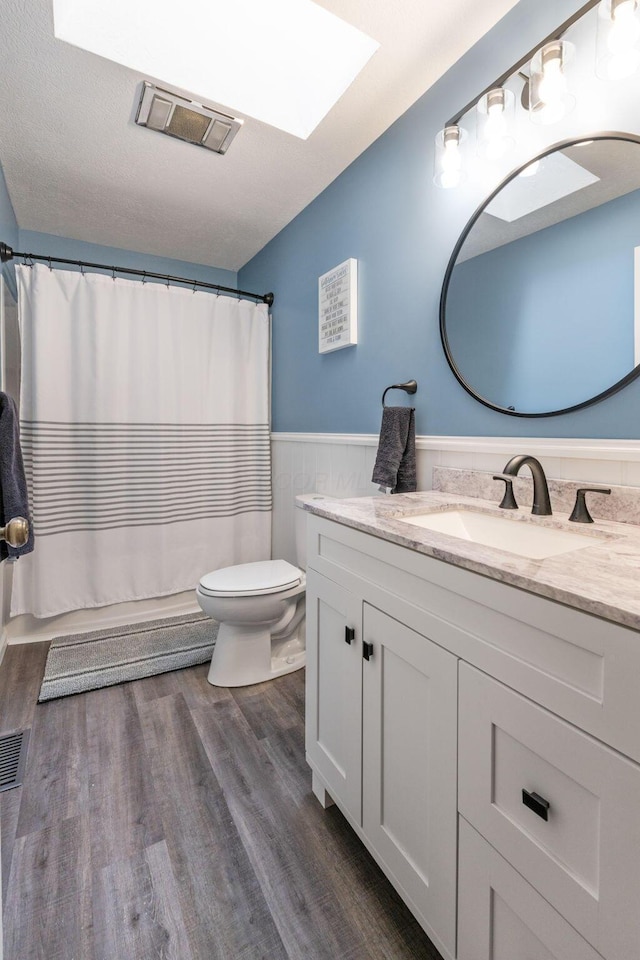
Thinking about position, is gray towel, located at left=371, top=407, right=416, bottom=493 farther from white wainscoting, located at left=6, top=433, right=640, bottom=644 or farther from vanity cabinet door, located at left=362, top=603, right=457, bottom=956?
Result: vanity cabinet door, located at left=362, top=603, right=457, bottom=956

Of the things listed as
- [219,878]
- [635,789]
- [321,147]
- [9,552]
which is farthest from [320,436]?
[635,789]

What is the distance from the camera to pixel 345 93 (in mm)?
1533

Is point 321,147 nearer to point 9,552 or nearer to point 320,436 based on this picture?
point 320,436

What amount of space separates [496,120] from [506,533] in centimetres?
113

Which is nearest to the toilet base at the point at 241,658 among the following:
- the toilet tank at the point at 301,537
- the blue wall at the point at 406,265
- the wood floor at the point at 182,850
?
the wood floor at the point at 182,850

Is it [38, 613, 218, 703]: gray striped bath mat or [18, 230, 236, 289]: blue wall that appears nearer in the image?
[38, 613, 218, 703]: gray striped bath mat

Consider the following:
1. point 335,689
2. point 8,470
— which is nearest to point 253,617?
point 335,689

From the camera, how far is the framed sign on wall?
6.31 feet

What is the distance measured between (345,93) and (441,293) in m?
0.77

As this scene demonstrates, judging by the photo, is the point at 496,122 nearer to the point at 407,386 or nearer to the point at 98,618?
the point at 407,386

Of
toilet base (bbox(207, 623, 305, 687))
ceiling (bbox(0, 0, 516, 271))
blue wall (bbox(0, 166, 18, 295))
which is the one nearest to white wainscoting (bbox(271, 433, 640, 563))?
toilet base (bbox(207, 623, 305, 687))

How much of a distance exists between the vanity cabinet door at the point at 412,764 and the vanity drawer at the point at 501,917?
3cm

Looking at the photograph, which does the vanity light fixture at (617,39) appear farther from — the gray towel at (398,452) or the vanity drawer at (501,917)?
the vanity drawer at (501,917)

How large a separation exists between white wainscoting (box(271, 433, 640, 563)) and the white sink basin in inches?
7.2
